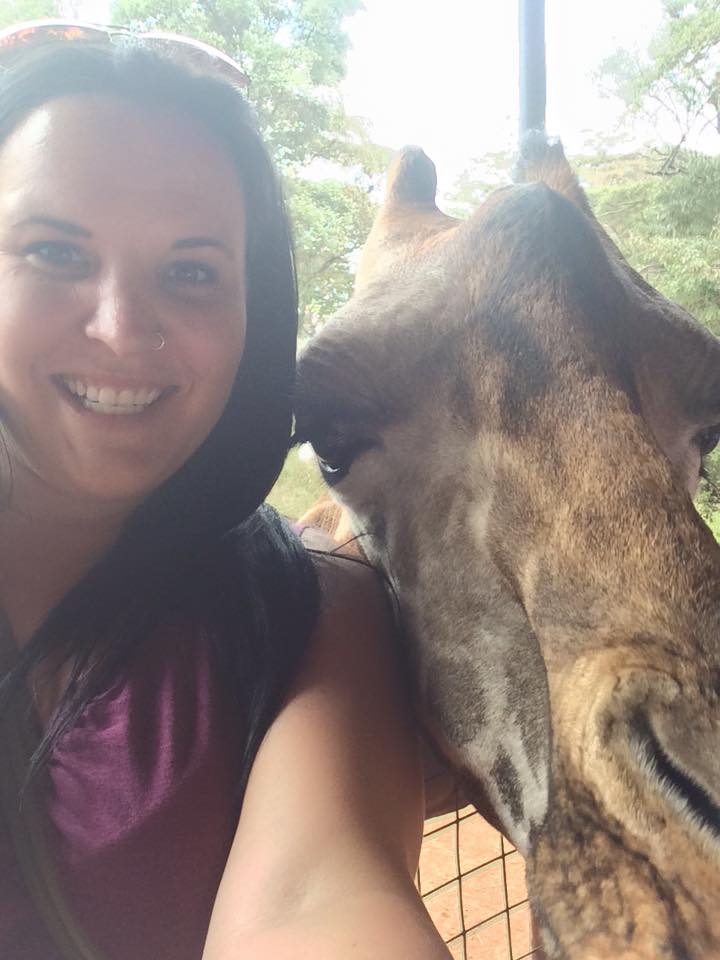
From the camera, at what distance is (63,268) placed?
3.28 ft

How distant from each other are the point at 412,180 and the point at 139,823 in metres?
1.41

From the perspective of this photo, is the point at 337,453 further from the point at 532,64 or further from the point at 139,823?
the point at 532,64

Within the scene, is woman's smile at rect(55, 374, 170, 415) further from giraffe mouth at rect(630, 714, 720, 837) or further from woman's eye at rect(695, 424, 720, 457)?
woman's eye at rect(695, 424, 720, 457)

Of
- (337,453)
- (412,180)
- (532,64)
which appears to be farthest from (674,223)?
(337,453)

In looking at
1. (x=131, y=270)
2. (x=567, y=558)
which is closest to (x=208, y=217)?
(x=131, y=270)

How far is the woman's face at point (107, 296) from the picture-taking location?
0.98 metres

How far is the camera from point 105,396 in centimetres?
101

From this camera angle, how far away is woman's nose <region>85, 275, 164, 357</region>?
98 centimetres

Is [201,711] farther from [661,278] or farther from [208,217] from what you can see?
[661,278]

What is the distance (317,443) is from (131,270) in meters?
0.51

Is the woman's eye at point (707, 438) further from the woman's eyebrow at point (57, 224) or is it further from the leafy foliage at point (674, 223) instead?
the leafy foliage at point (674, 223)

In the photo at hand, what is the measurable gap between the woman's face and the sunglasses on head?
0.41 feet

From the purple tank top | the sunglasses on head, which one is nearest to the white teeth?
the purple tank top

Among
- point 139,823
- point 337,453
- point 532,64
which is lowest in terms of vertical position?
point 139,823
